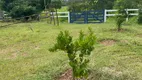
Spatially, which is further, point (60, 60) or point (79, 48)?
point (60, 60)

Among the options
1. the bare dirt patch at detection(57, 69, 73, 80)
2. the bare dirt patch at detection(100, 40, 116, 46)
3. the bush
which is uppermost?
the bush

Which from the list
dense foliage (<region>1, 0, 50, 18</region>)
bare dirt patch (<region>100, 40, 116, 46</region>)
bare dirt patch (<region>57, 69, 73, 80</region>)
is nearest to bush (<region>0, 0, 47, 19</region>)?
Result: dense foliage (<region>1, 0, 50, 18</region>)

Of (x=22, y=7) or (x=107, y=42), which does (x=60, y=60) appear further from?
(x=22, y=7)

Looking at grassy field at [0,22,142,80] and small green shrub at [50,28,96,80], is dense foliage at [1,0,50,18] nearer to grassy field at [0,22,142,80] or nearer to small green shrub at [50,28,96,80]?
grassy field at [0,22,142,80]

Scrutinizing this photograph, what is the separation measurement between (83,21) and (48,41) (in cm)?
753

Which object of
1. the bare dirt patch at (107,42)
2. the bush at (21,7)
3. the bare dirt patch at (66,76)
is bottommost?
the bare dirt patch at (66,76)

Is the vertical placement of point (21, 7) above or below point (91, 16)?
above

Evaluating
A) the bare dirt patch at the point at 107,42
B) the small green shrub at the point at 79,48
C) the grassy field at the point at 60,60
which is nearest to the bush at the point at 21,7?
the grassy field at the point at 60,60

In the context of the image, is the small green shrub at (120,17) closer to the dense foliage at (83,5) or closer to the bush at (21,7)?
the dense foliage at (83,5)

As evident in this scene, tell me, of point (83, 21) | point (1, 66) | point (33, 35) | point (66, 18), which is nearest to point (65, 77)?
point (1, 66)

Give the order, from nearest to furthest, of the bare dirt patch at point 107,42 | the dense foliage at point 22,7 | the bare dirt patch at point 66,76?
the bare dirt patch at point 66,76 → the bare dirt patch at point 107,42 → the dense foliage at point 22,7

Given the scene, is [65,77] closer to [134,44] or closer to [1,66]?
[1,66]

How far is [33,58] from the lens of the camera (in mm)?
7422

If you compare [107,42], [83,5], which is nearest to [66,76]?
[107,42]
